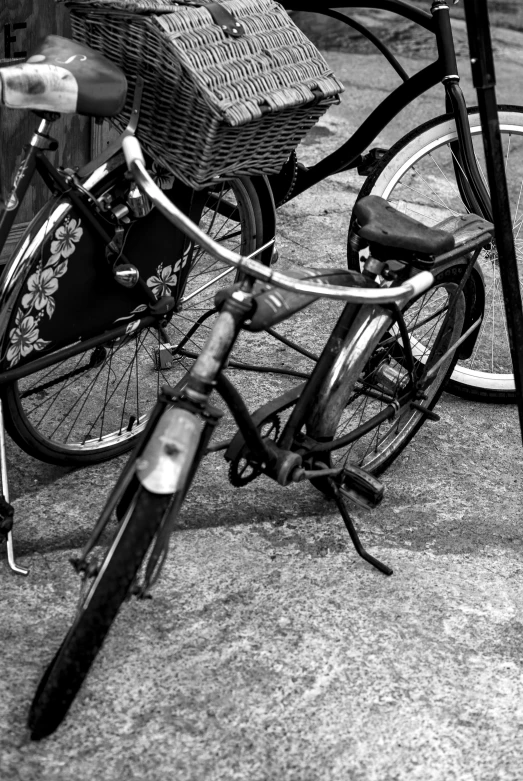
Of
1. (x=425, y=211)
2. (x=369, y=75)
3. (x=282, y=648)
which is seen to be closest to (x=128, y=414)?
(x=282, y=648)

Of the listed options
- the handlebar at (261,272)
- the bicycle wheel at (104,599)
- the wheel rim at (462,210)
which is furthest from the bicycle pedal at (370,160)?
the bicycle wheel at (104,599)

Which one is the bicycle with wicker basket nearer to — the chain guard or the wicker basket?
the wicker basket

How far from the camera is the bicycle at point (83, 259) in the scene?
2191 mm

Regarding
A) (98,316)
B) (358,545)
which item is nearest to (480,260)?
(358,545)

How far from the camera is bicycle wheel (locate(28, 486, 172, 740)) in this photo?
1832 millimetres

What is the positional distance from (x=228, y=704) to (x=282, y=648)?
0.21 metres

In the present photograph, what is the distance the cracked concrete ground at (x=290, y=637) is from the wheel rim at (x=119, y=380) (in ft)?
0.52

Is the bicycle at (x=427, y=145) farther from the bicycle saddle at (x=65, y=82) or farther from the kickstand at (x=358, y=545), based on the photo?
the bicycle saddle at (x=65, y=82)

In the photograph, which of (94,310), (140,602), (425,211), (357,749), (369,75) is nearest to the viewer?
(357,749)

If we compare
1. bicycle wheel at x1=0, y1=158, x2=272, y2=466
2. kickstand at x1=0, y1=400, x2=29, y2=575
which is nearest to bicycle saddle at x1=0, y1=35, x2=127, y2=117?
bicycle wheel at x1=0, y1=158, x2=272, y2=466

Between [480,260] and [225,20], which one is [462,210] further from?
[225,20]

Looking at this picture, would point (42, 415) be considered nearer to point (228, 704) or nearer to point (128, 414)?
point (128, 414)

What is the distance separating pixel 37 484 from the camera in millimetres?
2721

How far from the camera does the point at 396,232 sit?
2240 mm
